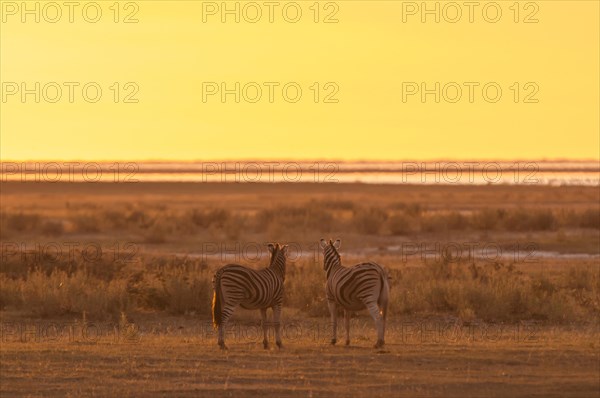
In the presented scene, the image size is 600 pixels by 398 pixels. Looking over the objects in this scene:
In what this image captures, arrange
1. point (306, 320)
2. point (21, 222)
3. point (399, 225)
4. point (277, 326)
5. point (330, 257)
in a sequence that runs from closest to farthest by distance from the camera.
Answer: point (277, 326) → point (330, 257) → point (306, 320) → point (399, 225) → point (21, 222)

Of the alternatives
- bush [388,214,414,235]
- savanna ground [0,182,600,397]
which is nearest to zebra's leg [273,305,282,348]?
savanna ground [0,182,600,397]

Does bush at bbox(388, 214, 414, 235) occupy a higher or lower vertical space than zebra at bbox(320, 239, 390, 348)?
higher

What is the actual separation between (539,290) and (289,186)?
9679 cm

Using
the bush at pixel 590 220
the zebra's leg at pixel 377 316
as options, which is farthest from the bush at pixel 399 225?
the zebra's leg at pixel 377 316

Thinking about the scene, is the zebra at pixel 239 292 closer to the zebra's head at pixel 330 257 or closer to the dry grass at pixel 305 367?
the dry grass at pixel 305 367

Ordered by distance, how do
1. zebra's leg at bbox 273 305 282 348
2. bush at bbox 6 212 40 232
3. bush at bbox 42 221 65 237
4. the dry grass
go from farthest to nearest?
bush at bbox 6 212 40 232, bush at bbox 42 221 65 237, zebra's leg at bbox 273 305 282 348, the dry grass

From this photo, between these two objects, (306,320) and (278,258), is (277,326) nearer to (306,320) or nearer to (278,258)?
(278,258)

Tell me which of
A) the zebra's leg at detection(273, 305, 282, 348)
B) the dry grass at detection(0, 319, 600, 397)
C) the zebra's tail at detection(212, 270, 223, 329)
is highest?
the zebra's tail at detection(212, 270, 223, 329)

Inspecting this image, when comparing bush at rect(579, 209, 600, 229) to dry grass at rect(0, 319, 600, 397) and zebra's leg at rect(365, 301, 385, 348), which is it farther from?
zebra's leg at rect(365, 301, 385, 348)

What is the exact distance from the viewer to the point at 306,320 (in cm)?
2830

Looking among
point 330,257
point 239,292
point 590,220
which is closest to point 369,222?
point 590,220

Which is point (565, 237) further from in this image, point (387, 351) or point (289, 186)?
point (289, 186)

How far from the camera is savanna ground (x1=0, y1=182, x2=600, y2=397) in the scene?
1944cm

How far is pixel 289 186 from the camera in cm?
12700
